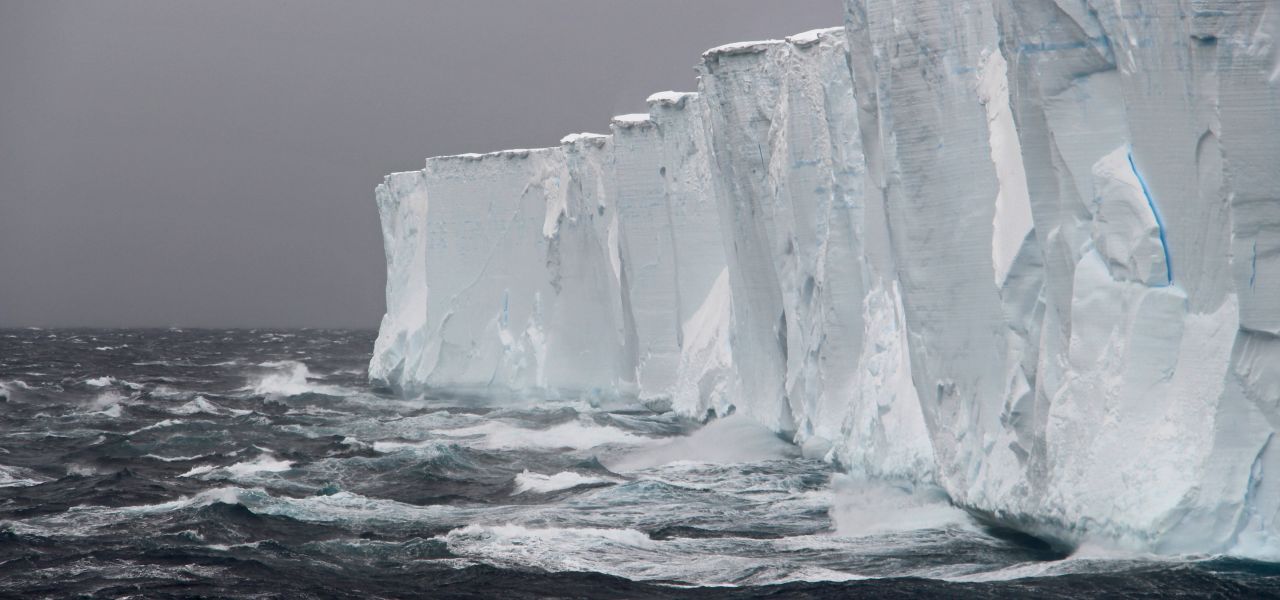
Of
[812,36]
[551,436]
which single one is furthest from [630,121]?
[812,36]

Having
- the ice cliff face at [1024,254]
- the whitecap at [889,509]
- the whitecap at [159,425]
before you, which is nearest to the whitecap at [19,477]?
the whitecap at [159,425]

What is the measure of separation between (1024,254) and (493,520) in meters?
6.50

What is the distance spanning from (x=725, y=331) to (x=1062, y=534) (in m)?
12.4

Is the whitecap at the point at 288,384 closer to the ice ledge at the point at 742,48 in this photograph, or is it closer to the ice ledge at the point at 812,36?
the ice ledge at the point at 742,48

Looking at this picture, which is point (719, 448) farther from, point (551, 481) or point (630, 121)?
point (630, 121)

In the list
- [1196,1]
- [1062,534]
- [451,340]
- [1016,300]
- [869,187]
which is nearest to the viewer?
[1196,1]

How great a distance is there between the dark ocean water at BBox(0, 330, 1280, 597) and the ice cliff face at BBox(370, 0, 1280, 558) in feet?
2.11

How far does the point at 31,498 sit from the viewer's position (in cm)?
1595

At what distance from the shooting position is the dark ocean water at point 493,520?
34.2 feet

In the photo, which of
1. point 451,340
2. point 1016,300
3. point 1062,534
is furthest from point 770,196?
point 451,340

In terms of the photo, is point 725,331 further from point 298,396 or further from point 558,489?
point 298,396

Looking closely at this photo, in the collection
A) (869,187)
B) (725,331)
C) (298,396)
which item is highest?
(869,187)

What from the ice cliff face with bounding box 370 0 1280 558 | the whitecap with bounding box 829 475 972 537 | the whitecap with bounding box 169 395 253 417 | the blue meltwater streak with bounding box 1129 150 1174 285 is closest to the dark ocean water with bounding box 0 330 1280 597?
the whitecap with bounding box 829 475 972 537

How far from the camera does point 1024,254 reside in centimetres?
1118
